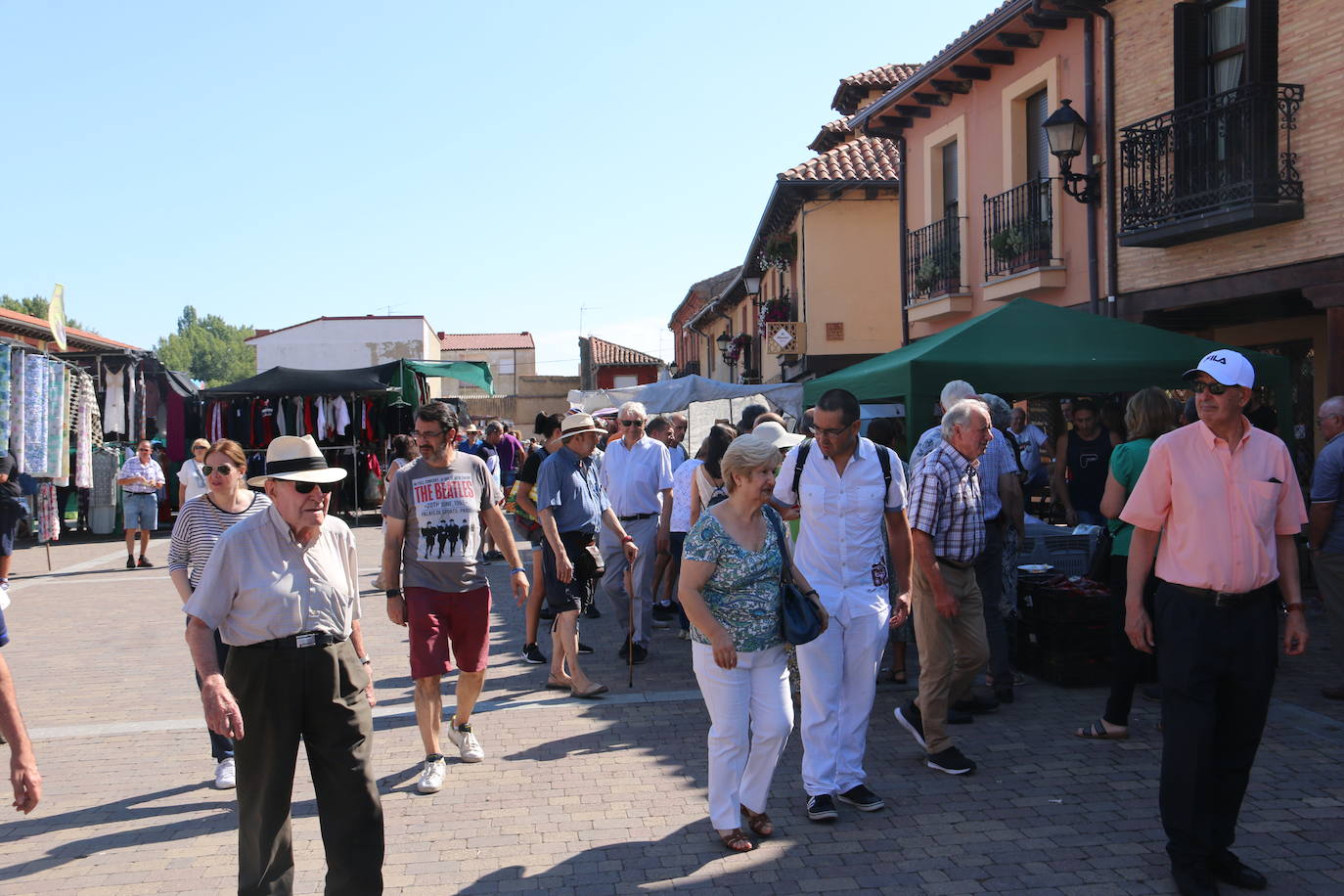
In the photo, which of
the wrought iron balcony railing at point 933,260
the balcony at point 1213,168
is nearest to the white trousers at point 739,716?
the balcony at point 1213,168

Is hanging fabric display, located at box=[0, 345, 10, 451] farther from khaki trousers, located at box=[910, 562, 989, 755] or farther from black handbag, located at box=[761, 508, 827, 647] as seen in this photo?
black handbag, located at box=[761, 508, 827, 647]

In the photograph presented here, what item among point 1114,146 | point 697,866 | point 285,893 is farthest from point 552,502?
point 1114,146

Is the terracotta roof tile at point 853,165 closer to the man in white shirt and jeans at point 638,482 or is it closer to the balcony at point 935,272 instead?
the balcony at point 935,272

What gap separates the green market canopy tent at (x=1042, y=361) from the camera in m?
8.45

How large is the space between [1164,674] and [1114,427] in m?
5.86

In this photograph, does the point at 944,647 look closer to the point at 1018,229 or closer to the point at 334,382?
the point at 1018,229

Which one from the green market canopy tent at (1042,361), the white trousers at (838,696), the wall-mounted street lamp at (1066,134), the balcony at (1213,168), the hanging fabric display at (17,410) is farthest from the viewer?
the hanging fabric display at (17,410)

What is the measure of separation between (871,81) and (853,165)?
2577mm

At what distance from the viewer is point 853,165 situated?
23469 mm

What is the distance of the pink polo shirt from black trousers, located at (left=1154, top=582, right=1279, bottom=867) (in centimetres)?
11

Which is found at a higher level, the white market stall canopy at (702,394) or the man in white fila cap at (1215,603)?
the white market stall canopy at (702,394)

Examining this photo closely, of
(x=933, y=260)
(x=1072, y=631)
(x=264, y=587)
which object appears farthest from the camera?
(x=933, y=260)

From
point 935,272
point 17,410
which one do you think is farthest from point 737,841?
point 935,272

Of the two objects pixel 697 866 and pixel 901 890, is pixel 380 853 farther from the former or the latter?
pixel 901 890
